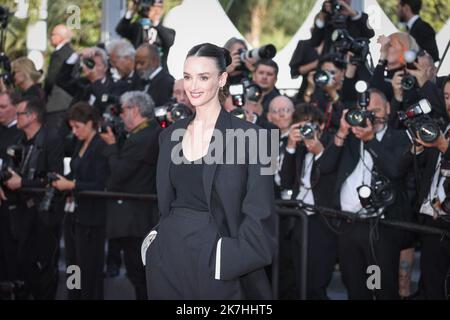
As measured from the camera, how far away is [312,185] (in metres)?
7.45

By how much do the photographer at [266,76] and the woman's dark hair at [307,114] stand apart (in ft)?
2.67

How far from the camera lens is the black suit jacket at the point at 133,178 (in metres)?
7.85

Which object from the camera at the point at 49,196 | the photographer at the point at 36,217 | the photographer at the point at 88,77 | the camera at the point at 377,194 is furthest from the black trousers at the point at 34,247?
the camera at the point at 377,194

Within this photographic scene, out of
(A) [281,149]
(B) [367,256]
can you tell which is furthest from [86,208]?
(B) [367,256]

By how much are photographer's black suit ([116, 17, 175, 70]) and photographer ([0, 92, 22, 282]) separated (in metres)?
1.14

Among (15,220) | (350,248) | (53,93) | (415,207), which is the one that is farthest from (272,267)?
(53,93)

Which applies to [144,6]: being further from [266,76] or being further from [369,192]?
[369,192]

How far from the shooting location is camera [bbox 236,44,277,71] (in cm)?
800

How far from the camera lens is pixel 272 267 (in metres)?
7.06

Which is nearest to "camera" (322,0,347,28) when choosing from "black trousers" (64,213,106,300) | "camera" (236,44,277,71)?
"camera" (236,44,277,71)

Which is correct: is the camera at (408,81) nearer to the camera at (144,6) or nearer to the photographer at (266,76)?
the photographer at (266,76)

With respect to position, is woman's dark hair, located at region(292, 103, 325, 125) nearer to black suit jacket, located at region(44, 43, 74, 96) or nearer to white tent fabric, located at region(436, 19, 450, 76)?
white tent fabric, located at region(436, 19, 450, 76)
